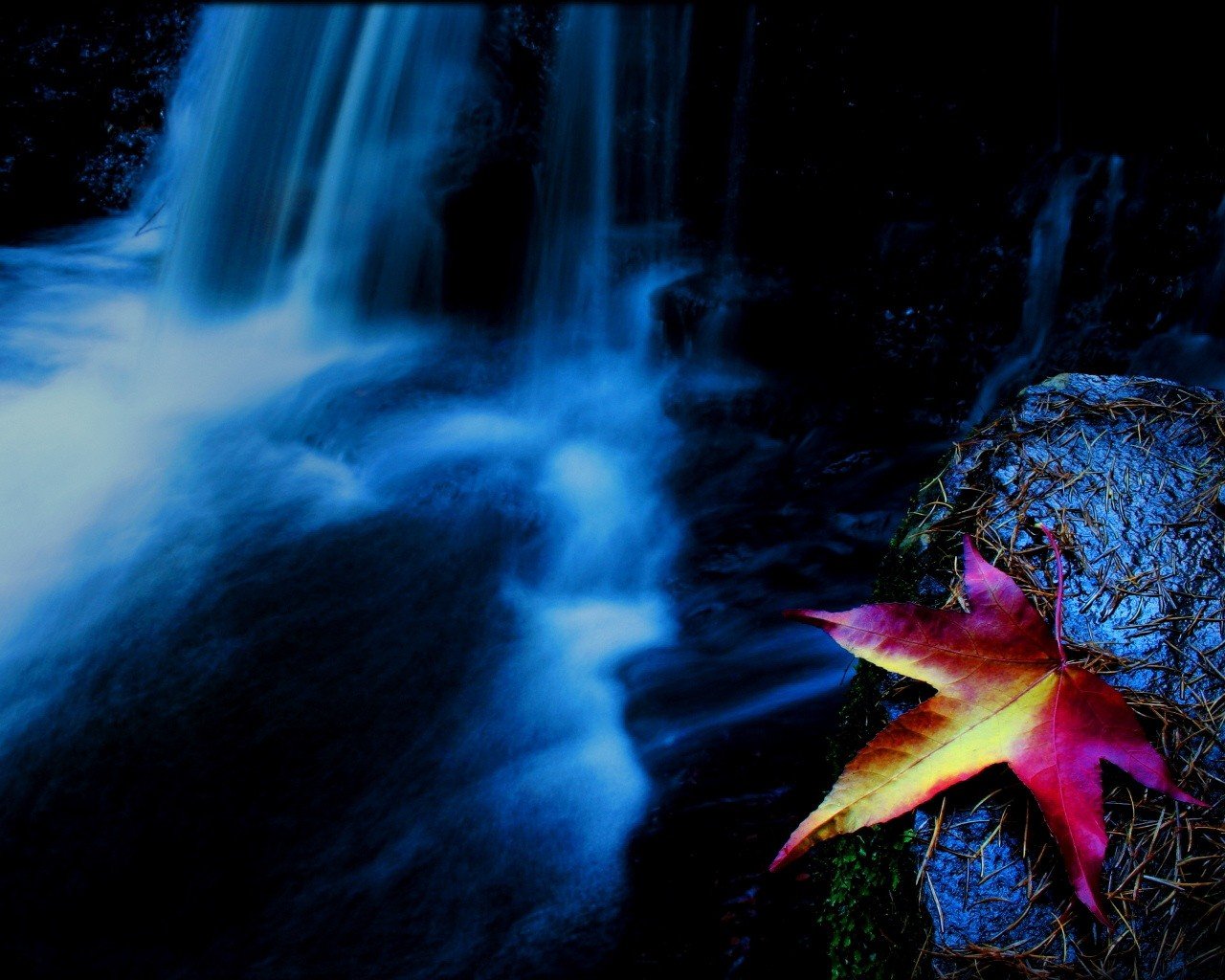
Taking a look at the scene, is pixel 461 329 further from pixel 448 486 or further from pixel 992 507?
pixel 992 507

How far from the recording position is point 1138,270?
427 cm

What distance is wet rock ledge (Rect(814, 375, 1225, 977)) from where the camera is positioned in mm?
1470

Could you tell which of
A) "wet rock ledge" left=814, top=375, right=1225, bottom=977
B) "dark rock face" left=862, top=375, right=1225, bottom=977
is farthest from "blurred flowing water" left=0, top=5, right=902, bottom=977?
"dark rock face" left=862, top=375, right=1225, bottom=977

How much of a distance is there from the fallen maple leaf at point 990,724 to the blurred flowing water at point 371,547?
34.3 inches

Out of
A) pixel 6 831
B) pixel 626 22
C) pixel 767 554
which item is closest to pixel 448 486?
pixel 767 554

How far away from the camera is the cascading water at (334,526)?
7.62 feet

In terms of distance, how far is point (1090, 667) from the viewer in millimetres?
1654

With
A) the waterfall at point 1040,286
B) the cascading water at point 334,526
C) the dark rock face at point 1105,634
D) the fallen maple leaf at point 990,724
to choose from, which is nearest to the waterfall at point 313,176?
the cascading water at point 334,526

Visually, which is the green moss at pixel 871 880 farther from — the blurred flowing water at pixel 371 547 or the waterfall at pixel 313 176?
the waterfall at pixel 313 176

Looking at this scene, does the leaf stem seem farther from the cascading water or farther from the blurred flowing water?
the cascading water

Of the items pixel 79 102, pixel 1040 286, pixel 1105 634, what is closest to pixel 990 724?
pixel 1105 634

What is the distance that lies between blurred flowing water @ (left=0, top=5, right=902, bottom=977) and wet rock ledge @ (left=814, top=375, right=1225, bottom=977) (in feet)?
2.38

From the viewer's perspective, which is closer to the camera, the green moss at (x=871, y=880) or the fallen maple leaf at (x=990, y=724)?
the fallen maple leaf at (x=990, y=724)

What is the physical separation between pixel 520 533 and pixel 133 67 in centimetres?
495
